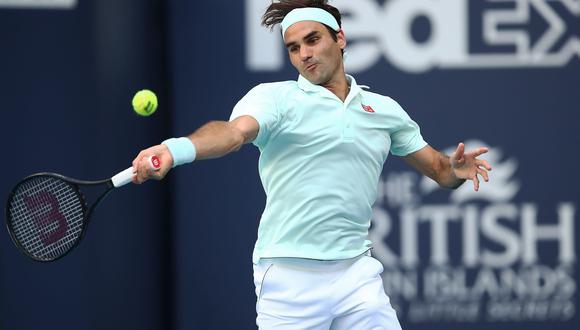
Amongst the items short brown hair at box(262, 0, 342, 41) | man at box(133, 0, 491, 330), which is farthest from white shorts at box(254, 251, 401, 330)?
short brown hair at box(262, 0, 342, 41)

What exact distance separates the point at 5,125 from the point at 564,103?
2.96m

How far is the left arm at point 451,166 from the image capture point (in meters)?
4.53

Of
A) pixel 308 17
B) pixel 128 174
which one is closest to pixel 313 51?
pixel 308 17

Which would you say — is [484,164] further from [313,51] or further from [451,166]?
[313,51]

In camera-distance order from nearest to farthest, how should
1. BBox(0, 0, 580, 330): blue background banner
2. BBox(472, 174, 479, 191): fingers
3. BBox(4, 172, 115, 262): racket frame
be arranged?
BBox(4, 172, 115, 262): racket frame < BBox(472, 174, 479, 191): fingers < BBox(0, 0, 580, 330): blue background banner

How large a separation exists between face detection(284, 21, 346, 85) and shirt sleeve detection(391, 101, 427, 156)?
0.31 meters

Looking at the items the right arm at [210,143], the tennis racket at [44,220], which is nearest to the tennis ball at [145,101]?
the tennis racket at [44,220]

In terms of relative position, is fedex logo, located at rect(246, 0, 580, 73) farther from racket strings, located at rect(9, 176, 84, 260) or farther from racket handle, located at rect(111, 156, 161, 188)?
racket handle, located at rect(111, 156, 161, 188)

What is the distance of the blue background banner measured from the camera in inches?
249

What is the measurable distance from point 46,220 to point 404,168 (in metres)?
2.56

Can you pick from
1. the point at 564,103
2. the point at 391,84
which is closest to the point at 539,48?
the point at 564,103

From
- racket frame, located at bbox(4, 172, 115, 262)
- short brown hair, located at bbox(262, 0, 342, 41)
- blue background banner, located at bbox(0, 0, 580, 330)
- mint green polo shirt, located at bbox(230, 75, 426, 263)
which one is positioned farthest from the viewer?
blue background banner, located at bbox(0, 0, 580, 330)

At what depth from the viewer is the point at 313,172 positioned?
421 cm

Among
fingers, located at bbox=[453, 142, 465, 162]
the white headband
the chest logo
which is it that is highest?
the white headband
